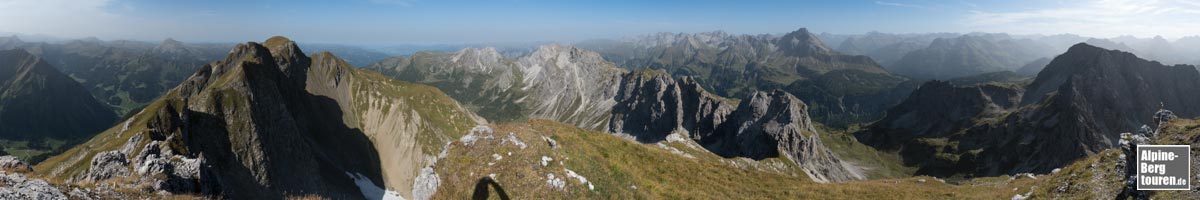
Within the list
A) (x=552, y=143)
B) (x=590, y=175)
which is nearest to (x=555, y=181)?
(x=590, y=175)

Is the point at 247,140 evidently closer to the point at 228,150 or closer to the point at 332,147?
the point at 228,150

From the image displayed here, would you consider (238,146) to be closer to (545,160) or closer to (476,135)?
(476,135)

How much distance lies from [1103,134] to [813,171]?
136m

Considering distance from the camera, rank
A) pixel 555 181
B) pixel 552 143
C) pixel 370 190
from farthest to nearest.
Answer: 1. pixel 370 190
2. pixel 552 143
3. pixel 555 181

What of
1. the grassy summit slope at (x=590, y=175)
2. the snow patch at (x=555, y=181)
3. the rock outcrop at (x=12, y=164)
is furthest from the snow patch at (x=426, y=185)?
the rock outcrop at (x=12, y=164)

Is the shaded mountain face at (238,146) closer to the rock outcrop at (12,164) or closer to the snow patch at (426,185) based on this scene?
the rock outcrop at (12,164)

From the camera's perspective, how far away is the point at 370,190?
15112 centimetres

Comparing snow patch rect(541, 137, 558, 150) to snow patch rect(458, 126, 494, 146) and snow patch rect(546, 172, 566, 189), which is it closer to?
snow patch rect(458, 126, 494, 146)

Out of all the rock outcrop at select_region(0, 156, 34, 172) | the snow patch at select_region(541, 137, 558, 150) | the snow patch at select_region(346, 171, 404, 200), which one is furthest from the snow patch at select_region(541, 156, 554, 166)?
the snow patch at select_region(346, 171, 404, 200)

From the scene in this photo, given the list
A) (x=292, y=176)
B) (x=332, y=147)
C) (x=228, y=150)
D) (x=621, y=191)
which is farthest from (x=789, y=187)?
(x=332, y=147)

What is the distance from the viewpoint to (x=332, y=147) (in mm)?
165375

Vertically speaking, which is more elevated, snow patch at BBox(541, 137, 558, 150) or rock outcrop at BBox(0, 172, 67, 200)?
rock outcrop at BBox(0, 172, 67, 200)

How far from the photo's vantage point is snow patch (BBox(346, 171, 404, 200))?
14680cm

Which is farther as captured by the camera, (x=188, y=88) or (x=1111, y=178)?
(x=188, y=88)
